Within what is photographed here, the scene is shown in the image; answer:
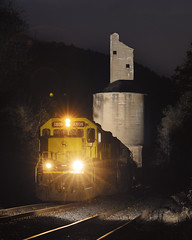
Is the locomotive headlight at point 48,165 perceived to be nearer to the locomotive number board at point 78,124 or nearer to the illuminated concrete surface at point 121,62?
the locomotive number board at point 78,124

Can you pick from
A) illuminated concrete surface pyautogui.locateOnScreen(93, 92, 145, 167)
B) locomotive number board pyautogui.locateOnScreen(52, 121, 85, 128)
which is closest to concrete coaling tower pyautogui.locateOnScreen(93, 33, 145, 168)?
illuminated concrete surface pyautogui.locateOnScreen(93, 92, 145, 167)

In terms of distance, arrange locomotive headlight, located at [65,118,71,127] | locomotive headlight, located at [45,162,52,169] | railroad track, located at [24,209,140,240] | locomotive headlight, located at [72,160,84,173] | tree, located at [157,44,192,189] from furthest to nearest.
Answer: tree, located at [157,44,192,189] < locomotive headlight, located at [65,118,71,127] < locomotive headlight, located at [45,162,52,169] < locomotive headlight, located at [72,160,84,173] < railroad track, located at [24,209,140,240]

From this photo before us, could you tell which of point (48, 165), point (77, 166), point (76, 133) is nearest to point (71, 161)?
point (77, 166)

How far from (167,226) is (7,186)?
41.5 ft

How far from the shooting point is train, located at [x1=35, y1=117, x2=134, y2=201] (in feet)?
54.0

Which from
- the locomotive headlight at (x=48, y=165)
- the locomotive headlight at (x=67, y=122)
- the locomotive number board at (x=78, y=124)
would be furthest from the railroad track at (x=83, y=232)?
the locomotive headlight at (x=67, y=122)

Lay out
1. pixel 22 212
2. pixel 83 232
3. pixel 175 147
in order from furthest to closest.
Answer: pixel 175 147
pixel 22 212
pixel 83 232

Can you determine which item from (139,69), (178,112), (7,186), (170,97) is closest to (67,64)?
(139,69)

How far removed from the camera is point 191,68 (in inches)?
827

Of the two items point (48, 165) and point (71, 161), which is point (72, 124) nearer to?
point (71, 161)

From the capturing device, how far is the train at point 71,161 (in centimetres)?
1647

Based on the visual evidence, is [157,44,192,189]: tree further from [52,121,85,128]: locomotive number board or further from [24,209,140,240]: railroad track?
[24,209,140,240]: railroad track

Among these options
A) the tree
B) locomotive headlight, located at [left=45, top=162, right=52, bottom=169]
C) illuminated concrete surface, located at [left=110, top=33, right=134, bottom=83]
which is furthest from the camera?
illuminated concrete surface, located at [left=110, top=33, right=134, bottom=83]

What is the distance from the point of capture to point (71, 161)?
55.6ft
